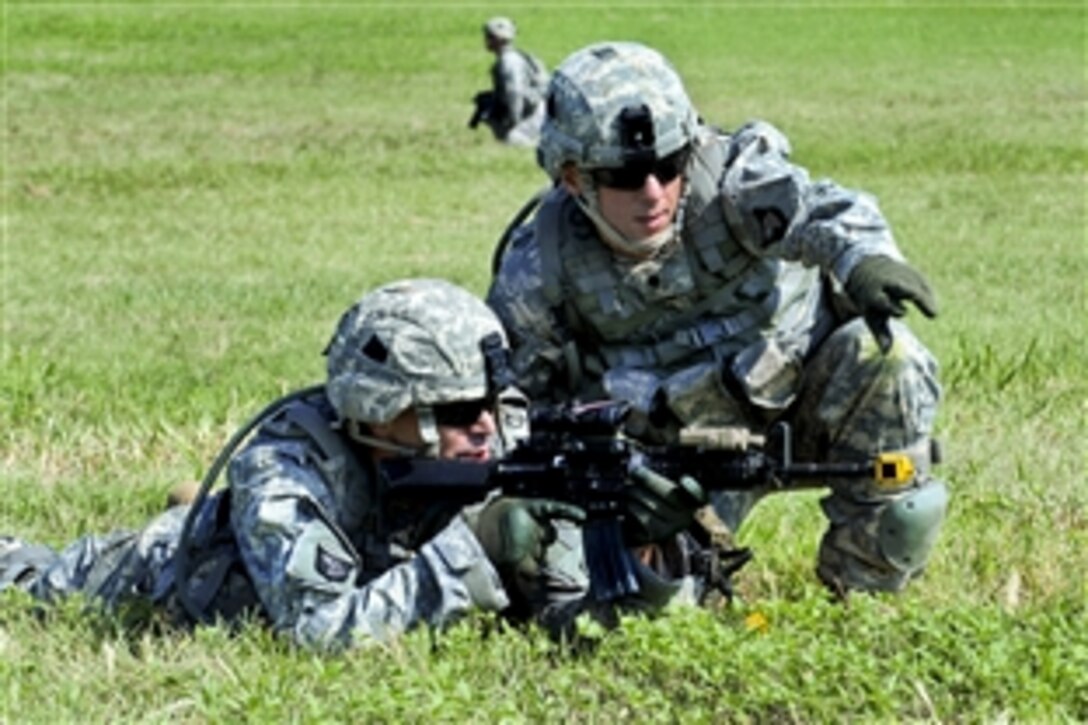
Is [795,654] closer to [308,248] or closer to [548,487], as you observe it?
[548,487]

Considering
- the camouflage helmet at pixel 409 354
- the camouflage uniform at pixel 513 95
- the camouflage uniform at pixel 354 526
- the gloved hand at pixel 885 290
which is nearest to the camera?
the gloved hand at pixel 885 290

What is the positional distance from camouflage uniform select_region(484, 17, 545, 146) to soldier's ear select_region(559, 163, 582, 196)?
57.5 ft

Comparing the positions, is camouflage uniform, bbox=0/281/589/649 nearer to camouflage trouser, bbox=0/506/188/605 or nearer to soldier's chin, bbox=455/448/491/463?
soldier's chin, bbox=455/448/491/463

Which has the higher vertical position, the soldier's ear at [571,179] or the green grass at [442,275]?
the soldier's ear at [571,179]

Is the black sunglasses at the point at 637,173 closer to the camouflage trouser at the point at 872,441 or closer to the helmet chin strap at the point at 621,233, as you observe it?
the helmet chin strap at the point at 621,233

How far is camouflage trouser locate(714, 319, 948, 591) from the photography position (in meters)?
5.51

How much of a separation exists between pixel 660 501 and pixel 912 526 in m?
0.86

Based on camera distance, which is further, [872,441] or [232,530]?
[872,441]

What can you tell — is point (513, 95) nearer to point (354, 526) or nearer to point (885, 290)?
point (354, 526)

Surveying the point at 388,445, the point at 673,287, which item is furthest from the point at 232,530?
the point at 673,287

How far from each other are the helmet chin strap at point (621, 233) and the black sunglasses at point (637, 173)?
0.17 ft

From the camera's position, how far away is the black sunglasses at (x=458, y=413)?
5.28 meters

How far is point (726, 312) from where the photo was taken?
5.89 meters

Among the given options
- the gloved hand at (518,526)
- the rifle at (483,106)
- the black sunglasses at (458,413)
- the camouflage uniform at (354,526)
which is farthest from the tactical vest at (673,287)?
the rifle at (483,106)
